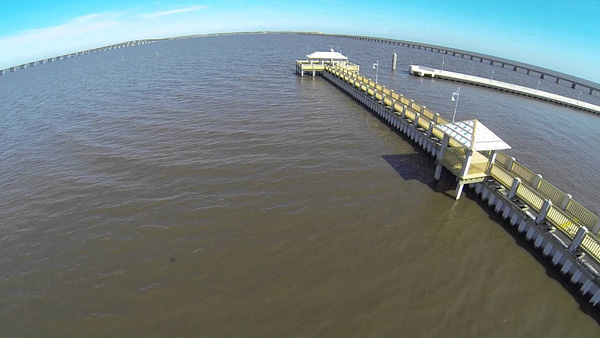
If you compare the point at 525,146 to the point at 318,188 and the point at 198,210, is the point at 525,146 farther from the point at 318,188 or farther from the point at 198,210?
the point at 198,210

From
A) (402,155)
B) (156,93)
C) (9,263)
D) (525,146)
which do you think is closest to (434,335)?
(402,155)

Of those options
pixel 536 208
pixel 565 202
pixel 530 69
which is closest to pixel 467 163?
pixel 536 208

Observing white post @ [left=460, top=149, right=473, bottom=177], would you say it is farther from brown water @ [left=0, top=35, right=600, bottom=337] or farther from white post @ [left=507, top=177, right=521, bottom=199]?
white post @ [left=507, top=177, right=521, bottom=199]

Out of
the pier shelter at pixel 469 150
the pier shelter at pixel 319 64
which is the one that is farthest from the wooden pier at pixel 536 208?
the pier shelter at pixel 319 64

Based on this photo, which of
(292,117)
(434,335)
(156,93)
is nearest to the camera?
(434,335)

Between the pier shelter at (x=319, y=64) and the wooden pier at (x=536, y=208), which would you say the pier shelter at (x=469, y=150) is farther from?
the pier shelter at (x=319, y=64)
